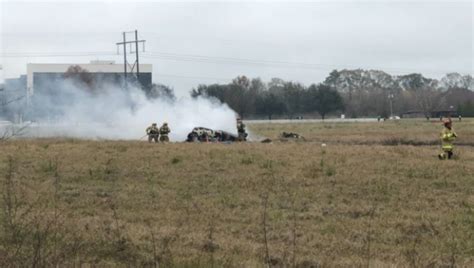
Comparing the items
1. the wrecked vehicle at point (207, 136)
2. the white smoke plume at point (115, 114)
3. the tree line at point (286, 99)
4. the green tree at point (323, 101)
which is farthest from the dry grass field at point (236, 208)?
the green tree at point (323, 101)

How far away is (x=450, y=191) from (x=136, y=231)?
842 cm

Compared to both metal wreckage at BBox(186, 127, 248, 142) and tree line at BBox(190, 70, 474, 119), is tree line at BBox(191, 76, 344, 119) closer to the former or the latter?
tree line at BBox(190, 70, 474, 119)

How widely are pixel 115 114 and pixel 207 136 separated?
13.2 meters

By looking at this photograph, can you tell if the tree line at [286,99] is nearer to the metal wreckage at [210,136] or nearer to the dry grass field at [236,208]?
the metal wreckage at [210,136]

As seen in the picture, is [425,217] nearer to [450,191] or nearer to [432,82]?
[450,191]

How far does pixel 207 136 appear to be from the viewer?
1419 inches

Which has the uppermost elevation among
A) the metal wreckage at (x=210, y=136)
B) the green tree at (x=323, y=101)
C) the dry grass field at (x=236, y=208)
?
the green tree at (x=323, y=101)

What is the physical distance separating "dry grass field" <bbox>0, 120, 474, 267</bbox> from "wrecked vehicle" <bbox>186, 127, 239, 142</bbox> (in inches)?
529

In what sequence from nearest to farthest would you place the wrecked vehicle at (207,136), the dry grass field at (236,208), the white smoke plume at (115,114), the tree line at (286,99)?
the dry grass field at (236,208)
the wrecked vehicle at (207,136)
the white smoke plume at (115,114)
the tree line at (286,99)

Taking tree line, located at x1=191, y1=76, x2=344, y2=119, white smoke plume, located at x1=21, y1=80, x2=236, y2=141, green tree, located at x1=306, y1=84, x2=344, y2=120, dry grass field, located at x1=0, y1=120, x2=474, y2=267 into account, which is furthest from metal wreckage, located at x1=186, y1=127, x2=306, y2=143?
green tree, located at x1=306, y1=84, x2=344, y2=120

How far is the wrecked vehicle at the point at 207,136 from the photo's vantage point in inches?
1409

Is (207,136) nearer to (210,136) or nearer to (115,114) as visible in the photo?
(210,136)

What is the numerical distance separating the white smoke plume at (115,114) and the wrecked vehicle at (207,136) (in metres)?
3.97

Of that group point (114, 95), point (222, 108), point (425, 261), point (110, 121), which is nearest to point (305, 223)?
point (425, 261)
